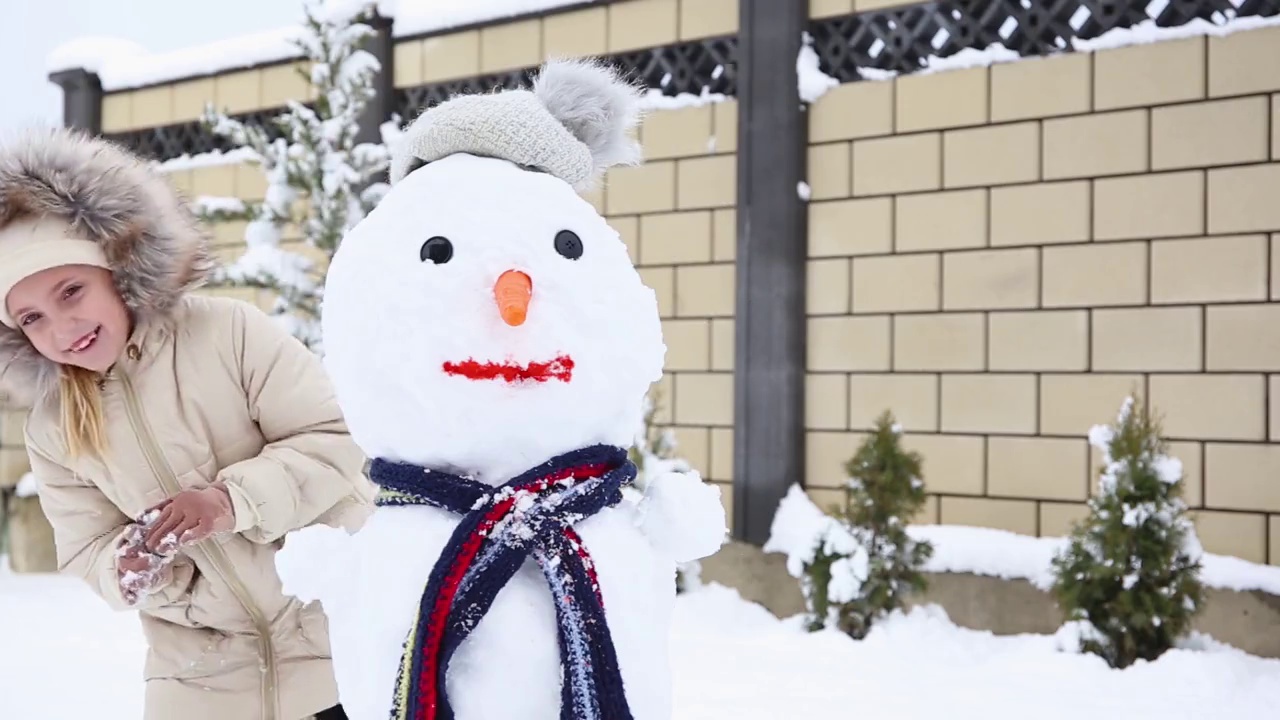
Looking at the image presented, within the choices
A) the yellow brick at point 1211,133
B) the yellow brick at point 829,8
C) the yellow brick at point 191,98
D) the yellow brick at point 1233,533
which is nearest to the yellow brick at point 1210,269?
the yellow brick at point 1211,133

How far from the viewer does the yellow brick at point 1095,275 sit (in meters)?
4.77

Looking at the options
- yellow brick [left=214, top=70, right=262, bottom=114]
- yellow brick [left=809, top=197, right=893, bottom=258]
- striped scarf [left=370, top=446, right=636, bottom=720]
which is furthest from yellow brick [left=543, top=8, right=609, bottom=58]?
striped scarf [left=370, top=446, right=636, bottom=720]

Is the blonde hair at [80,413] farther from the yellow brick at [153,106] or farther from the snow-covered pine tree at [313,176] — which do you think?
the yellow brick at [153,106]

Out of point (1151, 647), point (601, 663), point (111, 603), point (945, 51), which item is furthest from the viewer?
point (945, 51)

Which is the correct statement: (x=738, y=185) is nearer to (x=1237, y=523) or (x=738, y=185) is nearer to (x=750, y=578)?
(x=750, y=578)

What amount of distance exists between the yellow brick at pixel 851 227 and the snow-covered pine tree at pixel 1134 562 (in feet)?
4.91

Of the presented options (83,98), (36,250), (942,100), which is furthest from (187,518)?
(83,98)

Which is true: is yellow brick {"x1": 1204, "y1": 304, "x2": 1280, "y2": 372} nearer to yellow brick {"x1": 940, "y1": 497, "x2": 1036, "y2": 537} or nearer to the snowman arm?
yellow brick {"x1": 940, "y1": 497, "x2": 1036, "y2": 537}

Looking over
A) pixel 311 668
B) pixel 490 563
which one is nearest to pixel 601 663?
pixel 490 563

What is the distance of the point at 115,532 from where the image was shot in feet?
6.89

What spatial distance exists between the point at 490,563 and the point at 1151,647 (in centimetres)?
362

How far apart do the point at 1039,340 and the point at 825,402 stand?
1.08 m

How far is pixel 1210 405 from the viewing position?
4609 mm

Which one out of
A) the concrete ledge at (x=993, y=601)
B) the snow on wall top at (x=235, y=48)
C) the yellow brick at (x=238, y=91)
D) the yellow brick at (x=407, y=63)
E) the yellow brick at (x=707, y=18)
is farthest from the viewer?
the yellow brick at (x=238, y=91)
